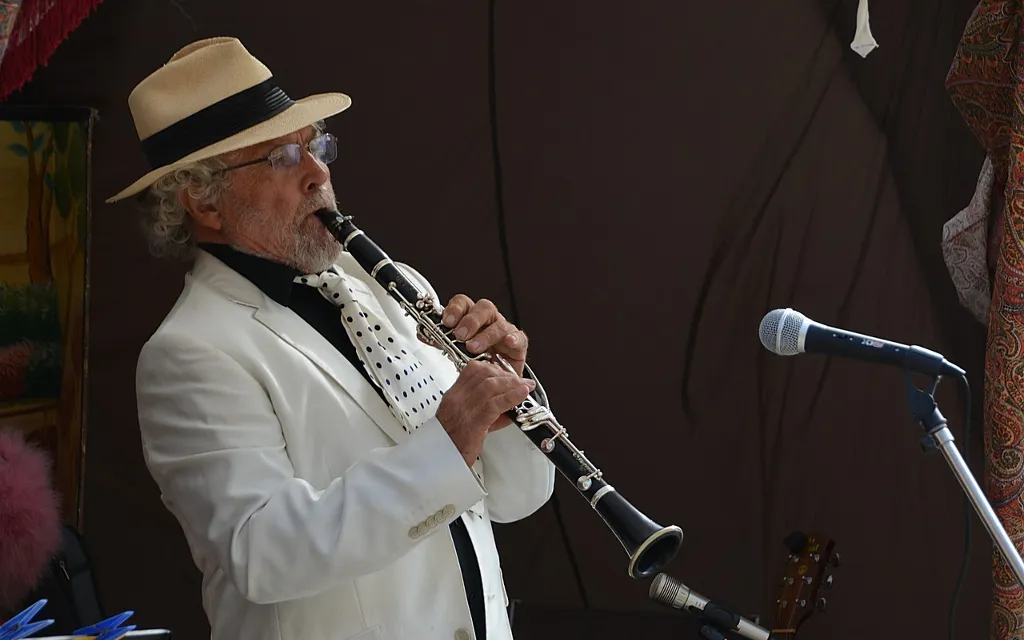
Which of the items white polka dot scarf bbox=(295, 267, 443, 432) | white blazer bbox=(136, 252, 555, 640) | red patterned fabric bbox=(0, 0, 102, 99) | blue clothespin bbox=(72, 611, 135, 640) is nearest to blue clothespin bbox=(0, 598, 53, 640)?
blue clothespin bbox=(72, 611, 135, 640)

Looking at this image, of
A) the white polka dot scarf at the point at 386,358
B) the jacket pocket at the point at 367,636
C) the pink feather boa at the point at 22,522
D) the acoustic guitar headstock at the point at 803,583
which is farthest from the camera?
the acoustic guitar headstock at the point at 803,583

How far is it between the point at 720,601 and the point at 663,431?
50cm

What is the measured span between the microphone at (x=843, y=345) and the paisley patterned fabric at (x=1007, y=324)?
0.66 meters

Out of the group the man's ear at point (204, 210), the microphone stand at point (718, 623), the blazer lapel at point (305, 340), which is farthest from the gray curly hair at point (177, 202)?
the microphone stand at point (718, 623)

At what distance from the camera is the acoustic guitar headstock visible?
2.45 meters

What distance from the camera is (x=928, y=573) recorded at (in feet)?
9.50

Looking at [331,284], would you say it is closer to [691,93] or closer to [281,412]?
[281,412]

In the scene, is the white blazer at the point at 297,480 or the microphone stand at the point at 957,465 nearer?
the microphone stand at the point at 957,465

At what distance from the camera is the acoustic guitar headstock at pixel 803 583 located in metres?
2.45

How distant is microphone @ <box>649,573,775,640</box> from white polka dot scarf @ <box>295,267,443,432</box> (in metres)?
0.88

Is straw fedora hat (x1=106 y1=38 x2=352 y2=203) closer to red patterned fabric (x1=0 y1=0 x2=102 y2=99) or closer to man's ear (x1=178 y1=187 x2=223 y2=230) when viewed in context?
man's ear (x1=178 y1=187 x2=223 y2=230)

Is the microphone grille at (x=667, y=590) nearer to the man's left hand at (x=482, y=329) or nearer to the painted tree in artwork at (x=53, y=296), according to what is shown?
the man's left hand at (x=482, y=329)

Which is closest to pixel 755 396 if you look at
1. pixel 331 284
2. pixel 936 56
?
pixel 936 56

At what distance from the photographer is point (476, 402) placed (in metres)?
1.70
